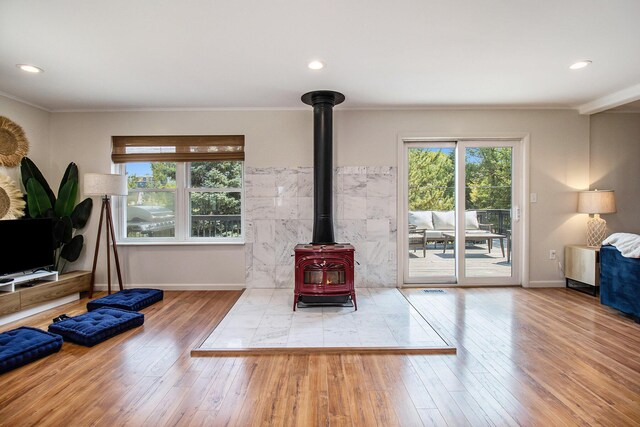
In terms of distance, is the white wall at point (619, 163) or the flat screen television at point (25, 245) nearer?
the flat screen television at point (25, 245)

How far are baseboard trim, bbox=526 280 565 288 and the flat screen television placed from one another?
5.61 metres

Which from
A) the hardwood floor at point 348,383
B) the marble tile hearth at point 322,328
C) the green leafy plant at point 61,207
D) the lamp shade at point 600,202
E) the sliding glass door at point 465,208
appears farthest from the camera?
the sliding glass door at point 465,208

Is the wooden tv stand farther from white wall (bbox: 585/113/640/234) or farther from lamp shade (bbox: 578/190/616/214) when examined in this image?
white wall (bbox: 585/113/640/234)

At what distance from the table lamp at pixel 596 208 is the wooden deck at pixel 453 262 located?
102cm

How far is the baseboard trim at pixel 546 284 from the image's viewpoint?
4258 mm

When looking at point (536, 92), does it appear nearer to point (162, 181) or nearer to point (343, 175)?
point (343, 175)

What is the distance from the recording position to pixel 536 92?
12.1 feet

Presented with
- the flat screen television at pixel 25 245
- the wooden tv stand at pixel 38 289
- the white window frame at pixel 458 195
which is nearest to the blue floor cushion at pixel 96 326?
the wooden tv stand at pixel 38 289

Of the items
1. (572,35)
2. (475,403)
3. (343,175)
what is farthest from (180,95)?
(475,403)

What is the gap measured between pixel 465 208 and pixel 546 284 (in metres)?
1.40

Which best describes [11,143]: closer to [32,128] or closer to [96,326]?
[32,128]

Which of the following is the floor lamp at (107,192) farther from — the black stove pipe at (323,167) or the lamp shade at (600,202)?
the lamp shade at (600,202)

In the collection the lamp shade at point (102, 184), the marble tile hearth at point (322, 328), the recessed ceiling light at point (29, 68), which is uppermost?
the recessed ceiling light at point (29, 68)

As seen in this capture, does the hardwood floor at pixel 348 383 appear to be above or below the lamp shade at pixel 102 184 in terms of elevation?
below
